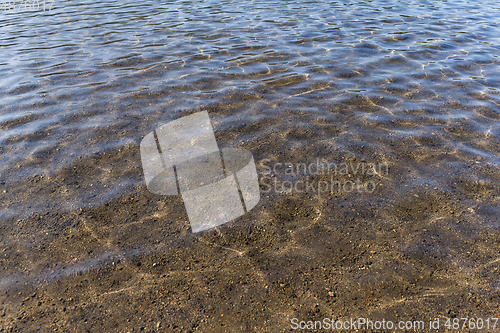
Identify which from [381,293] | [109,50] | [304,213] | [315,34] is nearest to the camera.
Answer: [381,293]

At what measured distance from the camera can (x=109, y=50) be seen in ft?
27.1

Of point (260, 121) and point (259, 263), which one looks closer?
point (259, 263)

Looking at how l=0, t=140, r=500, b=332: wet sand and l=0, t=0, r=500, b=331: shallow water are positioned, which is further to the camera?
l=0, t=0, r=500, b=331: shallow water

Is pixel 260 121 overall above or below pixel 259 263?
above

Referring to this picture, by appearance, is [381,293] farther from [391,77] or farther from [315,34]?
[315,34]

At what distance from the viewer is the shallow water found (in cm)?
336

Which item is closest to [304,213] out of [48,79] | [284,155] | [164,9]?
[284,155]

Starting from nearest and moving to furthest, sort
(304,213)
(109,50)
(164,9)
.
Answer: (304,213)
(109,50)
(164,9)

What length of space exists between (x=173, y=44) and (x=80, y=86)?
3033 millimetres

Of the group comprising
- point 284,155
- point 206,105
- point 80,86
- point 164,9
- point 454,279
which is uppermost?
point 164,9

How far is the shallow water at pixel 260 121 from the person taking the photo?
336 centimetres

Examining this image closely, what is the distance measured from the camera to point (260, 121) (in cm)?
528

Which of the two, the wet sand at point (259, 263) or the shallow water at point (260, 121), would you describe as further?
the shallow water at point (260, 121)

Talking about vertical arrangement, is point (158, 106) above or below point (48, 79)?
below
